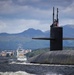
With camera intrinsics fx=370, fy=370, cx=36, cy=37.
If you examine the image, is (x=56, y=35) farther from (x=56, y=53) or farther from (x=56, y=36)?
(x=56, y=53)

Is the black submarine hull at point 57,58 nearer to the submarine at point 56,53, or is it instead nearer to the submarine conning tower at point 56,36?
the submarine at point 56,53

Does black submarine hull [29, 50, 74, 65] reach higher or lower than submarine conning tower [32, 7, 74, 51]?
lower

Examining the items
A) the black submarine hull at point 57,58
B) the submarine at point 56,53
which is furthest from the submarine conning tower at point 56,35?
the black submarine hull at point 57,58

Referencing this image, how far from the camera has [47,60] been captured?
64.3 meters

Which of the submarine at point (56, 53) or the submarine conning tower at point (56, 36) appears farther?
the submarine conning tower at point (56, 36)

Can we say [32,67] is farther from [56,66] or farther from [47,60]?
[56,66]

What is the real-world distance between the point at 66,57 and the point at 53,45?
18.4ft

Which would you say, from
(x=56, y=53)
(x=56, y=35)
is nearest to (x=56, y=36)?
(x=56, y=35)

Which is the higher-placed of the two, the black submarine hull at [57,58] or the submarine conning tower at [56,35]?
the submarine conning tower at [56,35]

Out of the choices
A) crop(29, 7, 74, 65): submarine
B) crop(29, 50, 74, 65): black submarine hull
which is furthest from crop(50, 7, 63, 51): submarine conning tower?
crop(29, 50, 74, 65): black submarine hull

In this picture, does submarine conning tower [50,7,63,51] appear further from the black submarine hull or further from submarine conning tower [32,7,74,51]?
the black submarine hull

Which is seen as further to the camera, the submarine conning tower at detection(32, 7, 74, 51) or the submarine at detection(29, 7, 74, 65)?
the submarine conning tower at detection(32, 7, 74, 51)

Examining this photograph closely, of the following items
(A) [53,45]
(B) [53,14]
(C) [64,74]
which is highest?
(B) [53,14]

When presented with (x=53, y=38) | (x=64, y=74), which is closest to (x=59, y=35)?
(x=53, y=38)
